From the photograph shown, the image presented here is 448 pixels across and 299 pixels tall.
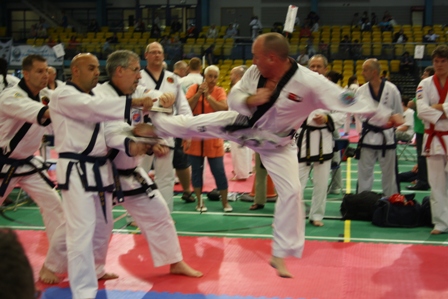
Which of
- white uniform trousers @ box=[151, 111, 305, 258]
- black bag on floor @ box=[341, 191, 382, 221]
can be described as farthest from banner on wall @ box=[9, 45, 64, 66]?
white uniform trousers @ box=[151, 111, 305, 258]

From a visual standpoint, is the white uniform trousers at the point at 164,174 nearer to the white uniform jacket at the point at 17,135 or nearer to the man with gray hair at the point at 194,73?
the white uniform jacket at the point at 17,135

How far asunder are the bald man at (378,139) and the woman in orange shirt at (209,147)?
1.95 meters

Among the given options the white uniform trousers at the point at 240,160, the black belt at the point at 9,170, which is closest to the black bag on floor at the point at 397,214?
the white uniform trousers at the point at 240,160

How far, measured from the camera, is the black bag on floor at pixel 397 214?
751 centimetres

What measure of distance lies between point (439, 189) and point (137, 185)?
12.5ft

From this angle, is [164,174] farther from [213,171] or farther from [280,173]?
[280,173]

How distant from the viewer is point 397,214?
7508 mm

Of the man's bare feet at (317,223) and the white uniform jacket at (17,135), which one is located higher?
the white uniform jacket at (17,135)

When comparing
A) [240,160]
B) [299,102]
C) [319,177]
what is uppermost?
[299,102]

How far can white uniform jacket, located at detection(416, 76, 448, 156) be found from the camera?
22.3ft

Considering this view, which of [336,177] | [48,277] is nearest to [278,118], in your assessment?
[48,277]

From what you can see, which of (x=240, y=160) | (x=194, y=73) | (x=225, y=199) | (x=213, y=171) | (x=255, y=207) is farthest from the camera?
(x=240, y=160)

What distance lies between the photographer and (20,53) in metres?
21.7

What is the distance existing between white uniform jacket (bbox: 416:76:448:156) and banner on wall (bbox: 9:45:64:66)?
637 inches
